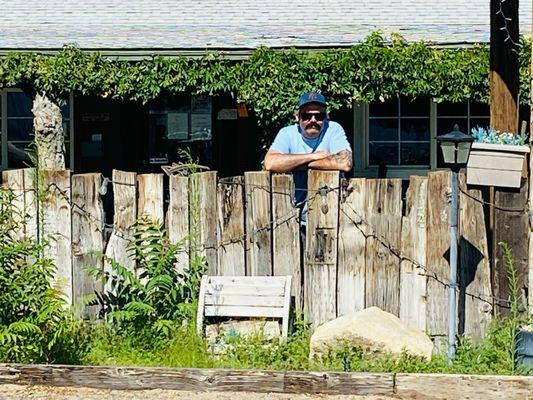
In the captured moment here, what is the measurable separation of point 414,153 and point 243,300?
7.47 m

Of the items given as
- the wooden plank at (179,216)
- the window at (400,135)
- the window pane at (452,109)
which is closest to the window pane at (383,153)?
the window at (400,135)

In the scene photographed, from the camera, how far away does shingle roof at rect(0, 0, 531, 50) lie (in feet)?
40.5

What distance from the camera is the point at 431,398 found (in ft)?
20.6

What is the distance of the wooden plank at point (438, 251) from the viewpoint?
717 centimetres

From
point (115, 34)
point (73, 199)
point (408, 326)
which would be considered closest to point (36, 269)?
point (73, 199)

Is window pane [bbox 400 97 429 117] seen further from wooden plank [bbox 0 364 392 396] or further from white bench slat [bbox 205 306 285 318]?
wooden plank [bbox 0 364 392 396]

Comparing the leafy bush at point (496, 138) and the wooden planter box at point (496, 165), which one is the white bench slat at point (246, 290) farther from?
the leafy bush at point (496, 138)

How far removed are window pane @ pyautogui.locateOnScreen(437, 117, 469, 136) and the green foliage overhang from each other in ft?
7.42

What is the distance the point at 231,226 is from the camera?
7.44 m

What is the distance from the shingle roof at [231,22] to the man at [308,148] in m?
4.29

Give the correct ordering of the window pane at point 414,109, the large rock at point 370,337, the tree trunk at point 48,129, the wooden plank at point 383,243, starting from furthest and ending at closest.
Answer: the window pane at point 414,109
the tree trunk at point 48,129
the wooden plank at point 383,243
the large rock at point 370,337

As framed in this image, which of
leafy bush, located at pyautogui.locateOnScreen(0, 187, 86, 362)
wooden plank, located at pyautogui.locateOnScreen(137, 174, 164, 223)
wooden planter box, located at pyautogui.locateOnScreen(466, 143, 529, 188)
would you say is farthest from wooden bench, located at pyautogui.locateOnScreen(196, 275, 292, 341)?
wooden planter box, located at pyautogui.locateOnScreen(466, 143, 529, 188)

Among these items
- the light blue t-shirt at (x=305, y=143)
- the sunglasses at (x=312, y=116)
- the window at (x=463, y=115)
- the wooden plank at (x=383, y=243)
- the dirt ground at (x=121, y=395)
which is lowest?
the dirt ground at (x=121, y=395)

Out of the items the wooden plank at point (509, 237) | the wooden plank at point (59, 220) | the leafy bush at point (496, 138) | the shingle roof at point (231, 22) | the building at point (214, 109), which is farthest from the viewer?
the building at point (214, 109)
